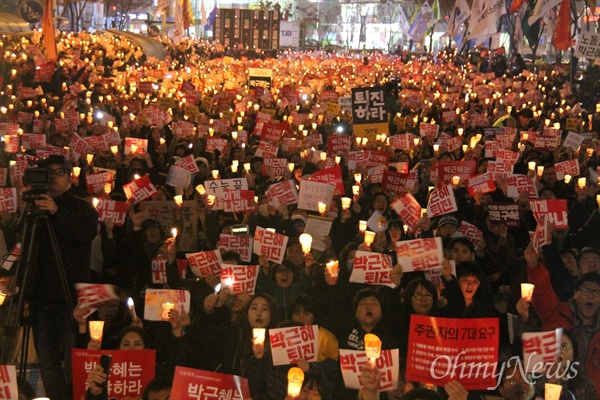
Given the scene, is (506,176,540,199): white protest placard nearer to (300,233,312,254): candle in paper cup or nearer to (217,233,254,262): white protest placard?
(217,233,254,262): white protest placard

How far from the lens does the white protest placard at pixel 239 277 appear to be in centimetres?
681

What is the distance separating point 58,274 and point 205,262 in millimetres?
1713

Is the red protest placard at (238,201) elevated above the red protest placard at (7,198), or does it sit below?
below

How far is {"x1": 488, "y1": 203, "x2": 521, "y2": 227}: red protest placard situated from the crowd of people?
11 cm

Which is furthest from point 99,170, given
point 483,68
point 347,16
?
point 347,16

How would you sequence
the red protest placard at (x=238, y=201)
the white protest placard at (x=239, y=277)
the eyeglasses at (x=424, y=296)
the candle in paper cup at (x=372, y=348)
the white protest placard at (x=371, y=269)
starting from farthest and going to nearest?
the red protest placard at (x=238, y=201)
the white protest placard at (x=371, y=269)
the white protest placard at (x=239, y=277)
the eyeglasses at (x=424, y=296)
the candle in paper cup at (x=372, y=348)

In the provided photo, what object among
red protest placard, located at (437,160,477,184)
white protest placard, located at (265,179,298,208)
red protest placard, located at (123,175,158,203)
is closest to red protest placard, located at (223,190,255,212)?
white protest placard, located at (265,179,298,208)

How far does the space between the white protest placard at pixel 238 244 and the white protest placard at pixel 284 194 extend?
1.56 metres

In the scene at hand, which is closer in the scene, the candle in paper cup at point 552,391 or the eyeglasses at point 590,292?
the candle in paper cup at point 552,391

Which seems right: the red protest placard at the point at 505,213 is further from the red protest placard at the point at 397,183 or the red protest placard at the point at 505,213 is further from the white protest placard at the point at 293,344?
the white protest placard at the point at 293,344

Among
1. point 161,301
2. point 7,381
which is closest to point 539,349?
point 161,301

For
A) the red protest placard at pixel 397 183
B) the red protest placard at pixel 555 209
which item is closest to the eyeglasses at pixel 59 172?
the red protest placard at pixel 555 209

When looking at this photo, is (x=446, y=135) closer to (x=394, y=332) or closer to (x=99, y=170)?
(x=99, y=170)

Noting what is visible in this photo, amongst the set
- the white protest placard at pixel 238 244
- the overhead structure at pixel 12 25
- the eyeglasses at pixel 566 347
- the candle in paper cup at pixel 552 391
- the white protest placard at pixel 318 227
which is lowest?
the white protest placard at pixel 238 244
